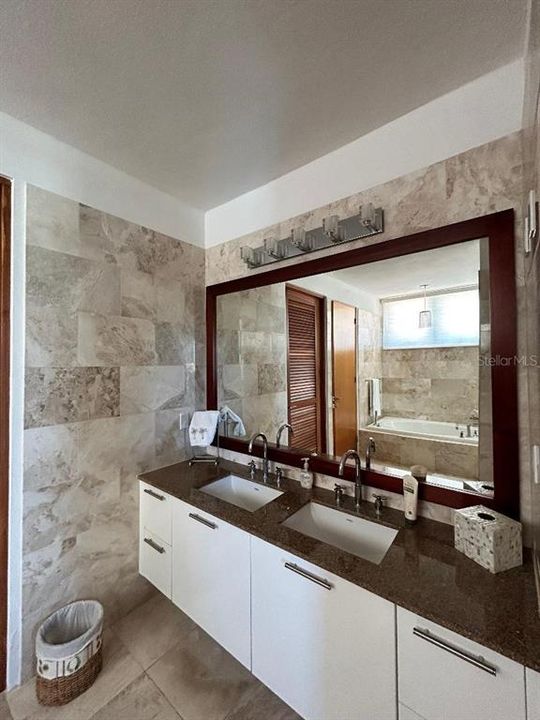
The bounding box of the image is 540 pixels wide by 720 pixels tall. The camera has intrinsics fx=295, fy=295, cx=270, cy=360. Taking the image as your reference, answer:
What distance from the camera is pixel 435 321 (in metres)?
1.29

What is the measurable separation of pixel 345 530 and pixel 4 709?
1578mm

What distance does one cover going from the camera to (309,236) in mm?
1557

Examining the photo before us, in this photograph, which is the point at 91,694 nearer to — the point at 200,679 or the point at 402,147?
the point at 200,679

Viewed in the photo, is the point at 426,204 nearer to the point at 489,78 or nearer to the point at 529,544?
the point at 489,78

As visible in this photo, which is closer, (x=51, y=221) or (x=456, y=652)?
(x=456, y=652)

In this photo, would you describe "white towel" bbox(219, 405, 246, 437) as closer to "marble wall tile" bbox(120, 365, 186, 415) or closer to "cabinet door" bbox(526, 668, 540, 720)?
"marble wall tile" bbox(120, 365, 186, 415)

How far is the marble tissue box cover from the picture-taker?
91 cm

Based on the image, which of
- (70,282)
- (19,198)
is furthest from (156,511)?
(19,198)

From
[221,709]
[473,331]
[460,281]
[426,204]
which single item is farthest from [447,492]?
[221,709]

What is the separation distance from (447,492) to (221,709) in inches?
50.8

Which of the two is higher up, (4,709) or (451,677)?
(451,677)

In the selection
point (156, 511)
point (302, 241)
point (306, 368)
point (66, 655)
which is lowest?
point (66, 655)

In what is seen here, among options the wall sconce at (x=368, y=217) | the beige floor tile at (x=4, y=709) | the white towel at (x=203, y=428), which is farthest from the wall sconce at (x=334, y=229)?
the beige floor tile at (x=4, y=709)

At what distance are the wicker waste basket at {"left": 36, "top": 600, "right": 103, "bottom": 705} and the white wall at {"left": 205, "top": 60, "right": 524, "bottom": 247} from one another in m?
2.23
